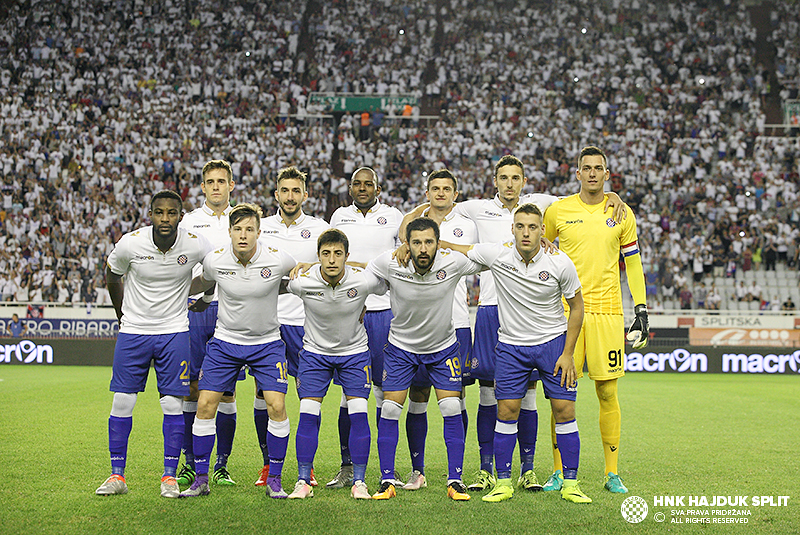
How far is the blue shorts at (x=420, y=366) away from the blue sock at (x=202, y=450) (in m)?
1.49

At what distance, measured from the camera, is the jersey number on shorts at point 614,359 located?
20.3 feet

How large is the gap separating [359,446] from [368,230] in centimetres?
209

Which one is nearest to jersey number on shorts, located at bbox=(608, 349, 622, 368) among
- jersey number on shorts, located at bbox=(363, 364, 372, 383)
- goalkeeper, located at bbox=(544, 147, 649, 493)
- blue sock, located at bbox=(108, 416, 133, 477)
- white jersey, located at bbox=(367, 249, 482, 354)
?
goalkeeper, located at bbox=(544, 147, 649, 493)

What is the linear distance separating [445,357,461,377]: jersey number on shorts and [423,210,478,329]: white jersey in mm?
565

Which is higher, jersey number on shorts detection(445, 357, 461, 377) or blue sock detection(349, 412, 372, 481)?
jersey number on shorts detection(445, 357, 461, 377)

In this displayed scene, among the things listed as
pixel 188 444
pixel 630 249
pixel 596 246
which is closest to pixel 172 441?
pixel 188 444

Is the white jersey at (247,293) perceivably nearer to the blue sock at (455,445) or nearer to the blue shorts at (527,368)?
the blue sock at (455,445)

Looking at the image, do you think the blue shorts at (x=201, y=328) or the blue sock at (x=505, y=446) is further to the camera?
the blue shorts at (x=201, y=328)

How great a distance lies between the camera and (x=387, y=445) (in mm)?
6043

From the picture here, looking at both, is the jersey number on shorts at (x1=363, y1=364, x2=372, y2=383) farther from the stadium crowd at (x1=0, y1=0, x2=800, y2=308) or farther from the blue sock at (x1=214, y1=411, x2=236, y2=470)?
the stadium crowd at (x1=0, y1=0, x2=800, y2=308)

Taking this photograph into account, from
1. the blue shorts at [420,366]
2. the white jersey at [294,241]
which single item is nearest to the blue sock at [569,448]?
the blue shorts at [420,366]

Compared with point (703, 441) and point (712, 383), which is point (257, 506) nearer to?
point (703, 441)

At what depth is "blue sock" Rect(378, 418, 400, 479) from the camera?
19.7 ft

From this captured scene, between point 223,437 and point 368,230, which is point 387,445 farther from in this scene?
point 368,230
